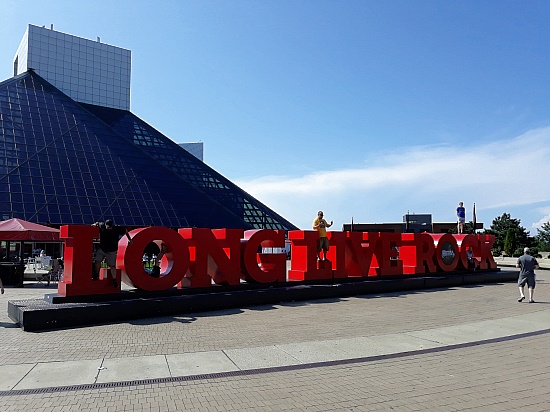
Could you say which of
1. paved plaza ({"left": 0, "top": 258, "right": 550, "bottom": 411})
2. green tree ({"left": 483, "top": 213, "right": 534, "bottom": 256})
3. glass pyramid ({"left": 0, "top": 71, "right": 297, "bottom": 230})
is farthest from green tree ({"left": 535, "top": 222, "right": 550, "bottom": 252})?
paved plaza ({"left": 0, "top": 258, "right": 550, "bottom": 411})

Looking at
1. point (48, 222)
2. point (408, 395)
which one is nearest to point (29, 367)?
point (408, 395)

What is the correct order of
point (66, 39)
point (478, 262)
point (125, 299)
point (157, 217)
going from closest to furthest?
point (125, 299)
point (478, 262)
point (157, 217)
point (66, 39)

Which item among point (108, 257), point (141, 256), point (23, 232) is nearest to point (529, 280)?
point (141, 256)

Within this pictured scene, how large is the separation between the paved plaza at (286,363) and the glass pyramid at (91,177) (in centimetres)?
2627

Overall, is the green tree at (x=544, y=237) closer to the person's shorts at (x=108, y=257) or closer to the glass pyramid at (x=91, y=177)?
the glass pyramid at (x=91, y=177)

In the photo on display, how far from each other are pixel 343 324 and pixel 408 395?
457 cm

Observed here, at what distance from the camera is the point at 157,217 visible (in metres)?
37.4

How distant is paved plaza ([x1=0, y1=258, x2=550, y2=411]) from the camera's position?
5363mm

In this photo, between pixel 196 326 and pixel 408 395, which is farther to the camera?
pixel 196 326

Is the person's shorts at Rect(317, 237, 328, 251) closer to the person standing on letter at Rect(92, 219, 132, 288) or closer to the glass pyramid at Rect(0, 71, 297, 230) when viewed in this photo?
the person standing on letter at Rect(92, 219, 132, 288)

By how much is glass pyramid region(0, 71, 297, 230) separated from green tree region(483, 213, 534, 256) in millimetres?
24606

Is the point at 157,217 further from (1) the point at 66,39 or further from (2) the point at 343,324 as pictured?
(1) the point at 66,39

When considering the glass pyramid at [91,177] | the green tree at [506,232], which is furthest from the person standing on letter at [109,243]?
the green tree at [506,232]

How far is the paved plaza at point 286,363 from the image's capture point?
17.6 ft
